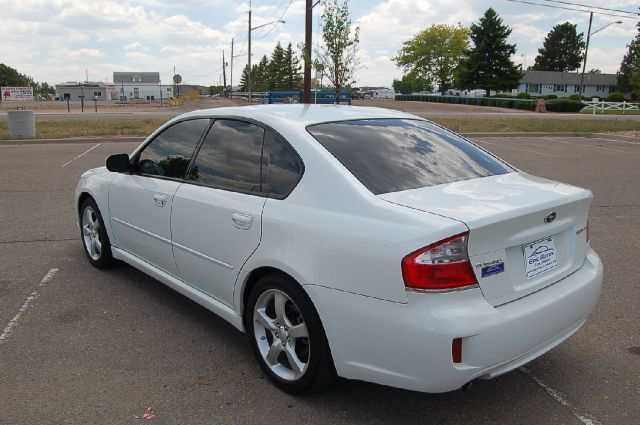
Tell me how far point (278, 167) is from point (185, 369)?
1.35 m

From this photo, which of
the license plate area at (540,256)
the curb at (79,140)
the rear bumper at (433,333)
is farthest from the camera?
the curb at (79,140)

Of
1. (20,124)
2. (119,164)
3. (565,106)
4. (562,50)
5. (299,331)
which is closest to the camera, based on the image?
(299,331)

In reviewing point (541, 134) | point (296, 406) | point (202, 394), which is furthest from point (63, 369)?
point (541, 134)

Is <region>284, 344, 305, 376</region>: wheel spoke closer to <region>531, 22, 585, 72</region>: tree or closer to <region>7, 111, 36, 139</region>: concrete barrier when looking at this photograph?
<region>7, 111, 36, 139</region>: concrete barrier

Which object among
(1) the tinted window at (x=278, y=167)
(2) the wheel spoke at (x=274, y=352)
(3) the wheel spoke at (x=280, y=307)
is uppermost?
(1) the tinted window at (x=278, y=167)

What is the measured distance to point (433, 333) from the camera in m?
2.34

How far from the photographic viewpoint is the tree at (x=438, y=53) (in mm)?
89062

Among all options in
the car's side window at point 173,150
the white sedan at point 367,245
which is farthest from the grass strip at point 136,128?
the white sedan at point 367,245

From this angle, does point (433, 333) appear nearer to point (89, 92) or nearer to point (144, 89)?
point (144, 89)

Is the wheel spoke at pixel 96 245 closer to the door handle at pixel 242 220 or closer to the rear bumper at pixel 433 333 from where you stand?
the door handle at pixel 242 220

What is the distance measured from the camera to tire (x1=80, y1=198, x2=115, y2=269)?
485 centimetres

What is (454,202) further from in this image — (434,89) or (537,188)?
(434,89)

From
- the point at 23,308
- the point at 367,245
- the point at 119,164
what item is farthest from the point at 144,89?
the point at 367,245

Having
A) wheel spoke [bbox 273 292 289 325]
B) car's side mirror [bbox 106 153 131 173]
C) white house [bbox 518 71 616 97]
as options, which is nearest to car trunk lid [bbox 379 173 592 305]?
wheel spoke [bbox 273 292 289 325]
